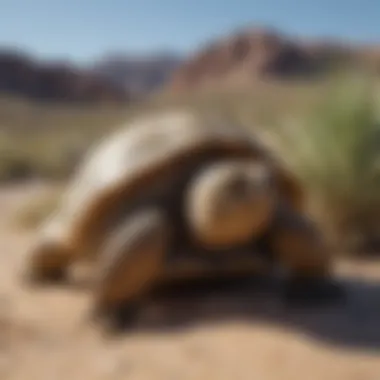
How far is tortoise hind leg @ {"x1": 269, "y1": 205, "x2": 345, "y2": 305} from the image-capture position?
4262mm

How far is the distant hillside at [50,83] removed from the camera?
217 ft

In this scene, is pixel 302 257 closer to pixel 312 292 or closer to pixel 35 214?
pixel 312 292

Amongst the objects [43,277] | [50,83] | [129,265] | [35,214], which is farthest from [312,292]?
→ [50,83]

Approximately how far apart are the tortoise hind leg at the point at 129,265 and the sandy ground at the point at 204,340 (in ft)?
0.44

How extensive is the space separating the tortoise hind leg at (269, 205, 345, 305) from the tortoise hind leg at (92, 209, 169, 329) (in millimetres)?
704

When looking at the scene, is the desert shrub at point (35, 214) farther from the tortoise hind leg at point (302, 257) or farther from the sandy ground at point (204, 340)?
the tortoise hind leg at point (302, 257)

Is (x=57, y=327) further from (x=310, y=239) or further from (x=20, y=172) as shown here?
(x=20, y=172)

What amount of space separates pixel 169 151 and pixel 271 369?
1.44 m

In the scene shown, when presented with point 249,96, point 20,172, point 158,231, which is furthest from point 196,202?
point 249,96

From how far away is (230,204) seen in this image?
3.81 meters

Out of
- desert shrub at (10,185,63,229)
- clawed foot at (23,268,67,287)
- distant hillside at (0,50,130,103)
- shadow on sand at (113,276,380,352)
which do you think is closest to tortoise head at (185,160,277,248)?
shadow on sand at (113,276,380,352)

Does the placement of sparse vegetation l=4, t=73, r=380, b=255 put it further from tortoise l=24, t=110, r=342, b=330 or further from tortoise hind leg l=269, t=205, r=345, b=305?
tortoise hind leg l=269, t=205, r=345, b=305

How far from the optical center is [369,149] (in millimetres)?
6371

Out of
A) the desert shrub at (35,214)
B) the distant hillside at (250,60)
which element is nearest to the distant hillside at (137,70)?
the distant hillside at (250,60)
